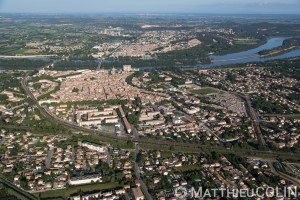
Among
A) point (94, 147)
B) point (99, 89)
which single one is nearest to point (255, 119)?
→ point (94, 147)

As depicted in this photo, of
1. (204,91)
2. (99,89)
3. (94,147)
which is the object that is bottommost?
(94,147)

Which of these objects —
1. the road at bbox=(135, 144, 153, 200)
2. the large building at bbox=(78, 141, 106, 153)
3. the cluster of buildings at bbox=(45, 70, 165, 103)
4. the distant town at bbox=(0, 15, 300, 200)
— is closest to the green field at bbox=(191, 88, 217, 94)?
the distant town at bbox=(0, 15, 300, 200)

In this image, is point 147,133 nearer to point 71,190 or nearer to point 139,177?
point 139,177

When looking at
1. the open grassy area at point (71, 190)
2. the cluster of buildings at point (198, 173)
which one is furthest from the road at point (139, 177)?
the open grassy area at point (71, 190)

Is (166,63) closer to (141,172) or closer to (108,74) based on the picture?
(108,74)

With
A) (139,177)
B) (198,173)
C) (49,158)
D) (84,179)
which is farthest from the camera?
(49,158)

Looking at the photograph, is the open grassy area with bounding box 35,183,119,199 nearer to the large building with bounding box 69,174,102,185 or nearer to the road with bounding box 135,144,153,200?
the large building with bounding box 69,174,102,185

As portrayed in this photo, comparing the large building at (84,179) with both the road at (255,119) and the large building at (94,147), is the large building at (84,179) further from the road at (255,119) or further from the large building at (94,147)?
the road at (255,119)

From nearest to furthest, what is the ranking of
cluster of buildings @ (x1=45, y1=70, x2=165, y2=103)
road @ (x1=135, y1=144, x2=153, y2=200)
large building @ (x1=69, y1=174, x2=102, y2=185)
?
road @ (x1=135, y1=144, x2=153, y2=200) → large building @ (x1=69, y1=174, x2=102, y2=185) → cluster of buildings @ (x1=45, y1=70, x2=165, y2=103)
